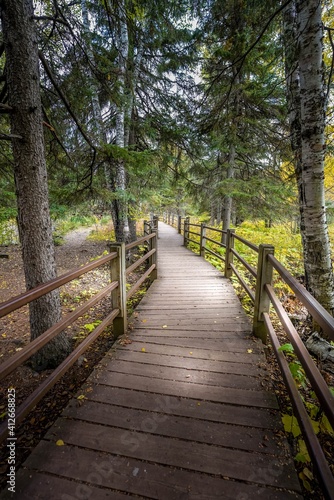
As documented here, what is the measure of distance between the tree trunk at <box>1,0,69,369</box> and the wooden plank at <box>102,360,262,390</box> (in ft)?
4.14

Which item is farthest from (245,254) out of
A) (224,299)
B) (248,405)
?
(248,405)

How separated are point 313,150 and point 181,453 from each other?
143 inches

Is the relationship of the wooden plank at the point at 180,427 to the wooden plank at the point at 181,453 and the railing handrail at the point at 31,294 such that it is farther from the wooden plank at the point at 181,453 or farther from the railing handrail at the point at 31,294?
the railing handrail at the point at 31,294

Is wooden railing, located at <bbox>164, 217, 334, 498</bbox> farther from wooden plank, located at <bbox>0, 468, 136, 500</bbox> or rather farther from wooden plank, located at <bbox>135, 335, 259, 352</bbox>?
wooden plank, located at <bbox>0, 468, 136, 500</bbox>

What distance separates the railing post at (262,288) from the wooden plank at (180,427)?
127 centimetres

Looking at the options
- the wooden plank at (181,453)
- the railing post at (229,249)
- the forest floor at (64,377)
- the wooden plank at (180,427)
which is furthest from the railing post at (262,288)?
the railing post at (229,249)

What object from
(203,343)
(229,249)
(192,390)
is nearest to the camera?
(192,390)

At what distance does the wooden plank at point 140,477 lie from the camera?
1305 millimetres

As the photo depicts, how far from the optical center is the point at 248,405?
1892 millimetres

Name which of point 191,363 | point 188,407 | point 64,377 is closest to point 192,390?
point 188,407

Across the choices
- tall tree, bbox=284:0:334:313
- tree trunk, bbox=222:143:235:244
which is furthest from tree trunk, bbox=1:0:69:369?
tree trunk, bbox=222:143:235:244

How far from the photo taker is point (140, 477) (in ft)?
4.56

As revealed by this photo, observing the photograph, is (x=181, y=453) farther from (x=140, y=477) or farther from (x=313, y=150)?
(x=313, y=150)

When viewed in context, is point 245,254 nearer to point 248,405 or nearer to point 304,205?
point 304,205
